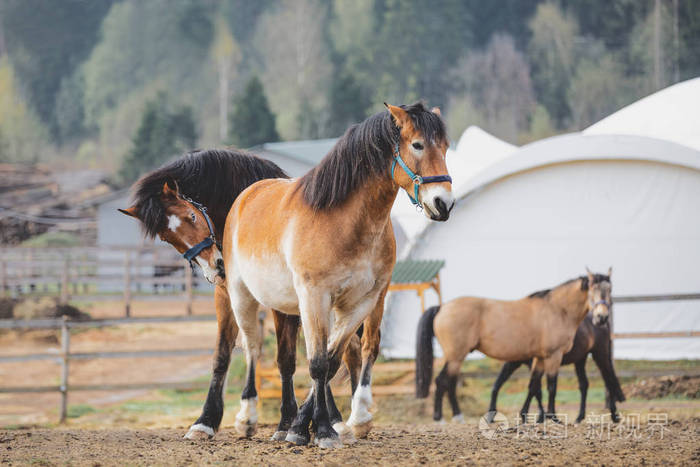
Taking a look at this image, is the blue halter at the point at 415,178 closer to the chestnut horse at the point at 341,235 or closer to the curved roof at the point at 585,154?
the chestnut horse at the point at 341,235

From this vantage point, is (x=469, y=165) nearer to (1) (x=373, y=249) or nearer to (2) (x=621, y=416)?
(2) (x=621, y=416)

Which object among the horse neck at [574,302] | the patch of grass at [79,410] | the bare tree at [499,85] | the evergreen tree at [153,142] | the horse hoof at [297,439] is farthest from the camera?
the bare tree at [499,85]

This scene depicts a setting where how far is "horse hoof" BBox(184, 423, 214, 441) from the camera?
17.8ft

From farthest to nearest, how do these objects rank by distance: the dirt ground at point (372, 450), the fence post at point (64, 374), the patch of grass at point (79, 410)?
the patch of grass at point (79, 410) < the fence post at point (64, 374) < the dirt ground at point (372, 450)

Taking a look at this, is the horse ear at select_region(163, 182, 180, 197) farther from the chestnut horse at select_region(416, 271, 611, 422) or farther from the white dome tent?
the white dome tent

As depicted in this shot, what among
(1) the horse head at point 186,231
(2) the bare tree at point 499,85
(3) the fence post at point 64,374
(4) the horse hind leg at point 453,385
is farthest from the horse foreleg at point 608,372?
(2) the bare tree at point 499,85

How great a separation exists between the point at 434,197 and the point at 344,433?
1.70 metres

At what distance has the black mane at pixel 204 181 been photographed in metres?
5.64

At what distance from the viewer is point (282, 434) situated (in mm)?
5281

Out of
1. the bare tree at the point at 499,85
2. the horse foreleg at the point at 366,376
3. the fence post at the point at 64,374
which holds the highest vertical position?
the bare tree at the point at 499,85

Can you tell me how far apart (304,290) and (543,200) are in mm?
8576

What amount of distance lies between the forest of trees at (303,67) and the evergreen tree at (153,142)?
100mm

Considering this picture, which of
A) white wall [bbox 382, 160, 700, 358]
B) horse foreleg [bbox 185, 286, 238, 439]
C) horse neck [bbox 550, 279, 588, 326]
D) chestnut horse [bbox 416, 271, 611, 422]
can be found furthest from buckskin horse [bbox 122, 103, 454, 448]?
white wall [bbox 382, 160, 700, 358]

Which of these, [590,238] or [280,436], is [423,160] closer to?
[280,436]
